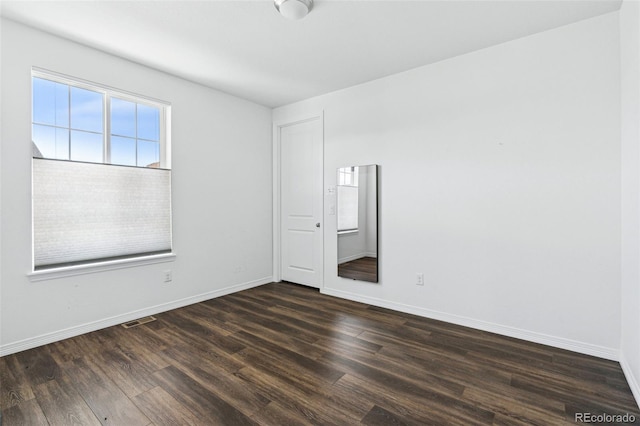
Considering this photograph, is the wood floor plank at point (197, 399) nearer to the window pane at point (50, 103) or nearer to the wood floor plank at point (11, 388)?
A: the wood floor plank at point (11, 388)

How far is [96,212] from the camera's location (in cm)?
293

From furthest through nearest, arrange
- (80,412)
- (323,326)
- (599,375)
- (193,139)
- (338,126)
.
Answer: (338,126), (193,139), (323,326), (599,375), (80,412)

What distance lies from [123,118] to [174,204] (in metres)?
1.02

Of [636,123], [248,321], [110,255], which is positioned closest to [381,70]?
[636,123]

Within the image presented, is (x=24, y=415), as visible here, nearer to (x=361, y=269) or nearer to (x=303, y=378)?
(x=303, y=378)

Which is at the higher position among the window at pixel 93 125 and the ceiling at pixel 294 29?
the ceiling at pixel 294 29

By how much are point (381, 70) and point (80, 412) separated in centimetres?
380

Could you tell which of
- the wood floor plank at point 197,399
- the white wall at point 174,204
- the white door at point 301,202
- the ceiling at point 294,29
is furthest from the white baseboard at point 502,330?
the ceiling at point 294,29

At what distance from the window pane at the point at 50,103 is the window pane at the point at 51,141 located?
0.06m

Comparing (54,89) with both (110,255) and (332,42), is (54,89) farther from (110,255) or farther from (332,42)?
(332,42)

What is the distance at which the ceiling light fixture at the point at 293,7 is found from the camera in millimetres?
2193

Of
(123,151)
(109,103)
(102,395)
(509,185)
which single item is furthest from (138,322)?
(509,185)

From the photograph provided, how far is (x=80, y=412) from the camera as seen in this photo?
1771 mm

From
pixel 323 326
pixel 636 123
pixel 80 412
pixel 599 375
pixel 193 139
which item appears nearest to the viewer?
pixel 80 412
